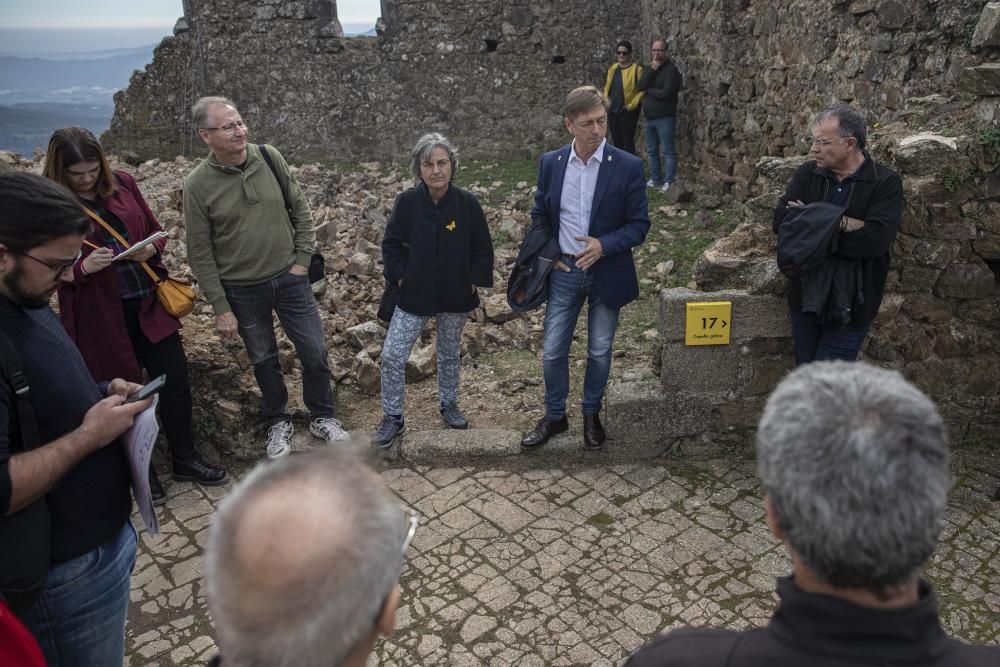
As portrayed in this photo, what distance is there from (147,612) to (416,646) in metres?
1.33

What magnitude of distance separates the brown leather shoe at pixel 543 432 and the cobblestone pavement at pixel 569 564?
0.15 meters

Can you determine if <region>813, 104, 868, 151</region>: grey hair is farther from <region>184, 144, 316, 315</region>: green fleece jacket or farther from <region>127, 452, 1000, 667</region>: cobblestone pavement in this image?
<region>184, 144, 316, 315</region>: green fleece jacket

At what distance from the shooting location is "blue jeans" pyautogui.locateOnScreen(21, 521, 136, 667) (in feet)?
7.73

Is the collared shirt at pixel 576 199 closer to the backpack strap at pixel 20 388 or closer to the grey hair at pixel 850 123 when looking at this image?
the grey hair at pixel 850 123

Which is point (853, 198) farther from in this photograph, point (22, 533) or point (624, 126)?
point (624, 126)

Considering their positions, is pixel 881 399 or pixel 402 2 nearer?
pixel 881 399

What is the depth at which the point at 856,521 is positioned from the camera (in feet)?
4.62

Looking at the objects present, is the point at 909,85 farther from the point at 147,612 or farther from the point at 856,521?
the point at 147,612

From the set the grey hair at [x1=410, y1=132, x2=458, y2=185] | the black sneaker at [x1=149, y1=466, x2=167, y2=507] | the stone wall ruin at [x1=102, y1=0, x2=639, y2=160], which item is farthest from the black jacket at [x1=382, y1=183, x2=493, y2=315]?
the stone wall ruin at [x1=102, y1=0, x2=639, y2=160]

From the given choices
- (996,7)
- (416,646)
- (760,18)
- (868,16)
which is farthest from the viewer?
(760,18)

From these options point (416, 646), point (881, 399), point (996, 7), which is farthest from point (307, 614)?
point (996, 7)

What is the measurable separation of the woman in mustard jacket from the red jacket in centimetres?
795

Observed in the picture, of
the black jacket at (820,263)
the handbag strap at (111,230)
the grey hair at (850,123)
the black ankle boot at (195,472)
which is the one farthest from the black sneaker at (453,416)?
the grey hair at (850,123)

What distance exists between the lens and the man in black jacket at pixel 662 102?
407 inches
